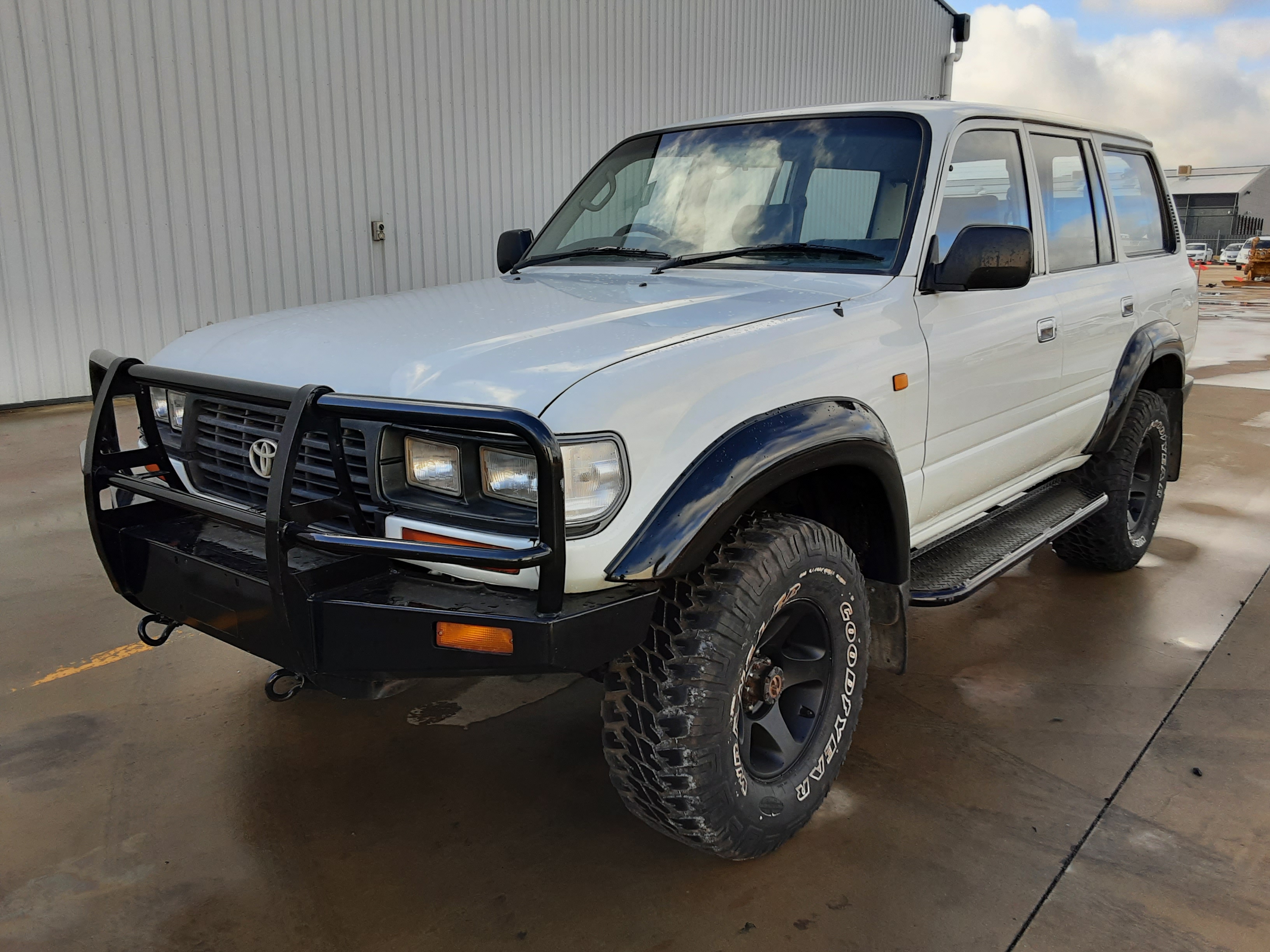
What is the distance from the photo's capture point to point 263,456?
233cm

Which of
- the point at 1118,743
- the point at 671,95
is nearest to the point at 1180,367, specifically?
the point at 1118,743

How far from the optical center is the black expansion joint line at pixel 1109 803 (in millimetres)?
2248

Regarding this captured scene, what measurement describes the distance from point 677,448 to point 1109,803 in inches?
64.7

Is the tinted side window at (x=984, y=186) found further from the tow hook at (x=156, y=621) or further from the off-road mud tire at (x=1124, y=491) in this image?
the tow hook at (x=156, y=621)

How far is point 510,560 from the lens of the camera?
1878 millimetres

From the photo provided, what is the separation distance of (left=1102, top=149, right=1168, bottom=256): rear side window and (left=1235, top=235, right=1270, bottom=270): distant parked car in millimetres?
Result: 33745

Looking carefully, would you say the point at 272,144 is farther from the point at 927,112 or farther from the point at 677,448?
the point at 677,448

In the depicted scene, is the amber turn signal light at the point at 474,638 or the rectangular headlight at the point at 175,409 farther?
the rectangular headlight at the point at 175,409

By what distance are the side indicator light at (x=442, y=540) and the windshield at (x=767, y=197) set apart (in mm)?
1427

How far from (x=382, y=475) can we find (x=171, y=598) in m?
0.66

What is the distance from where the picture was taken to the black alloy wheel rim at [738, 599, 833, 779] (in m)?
2.45

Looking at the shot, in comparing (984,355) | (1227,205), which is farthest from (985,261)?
(1227,205)

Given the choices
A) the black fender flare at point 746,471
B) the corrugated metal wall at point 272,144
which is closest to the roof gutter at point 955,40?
the corrugated metal wall at point 272,144

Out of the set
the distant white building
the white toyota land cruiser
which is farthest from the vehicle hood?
the distant white building
